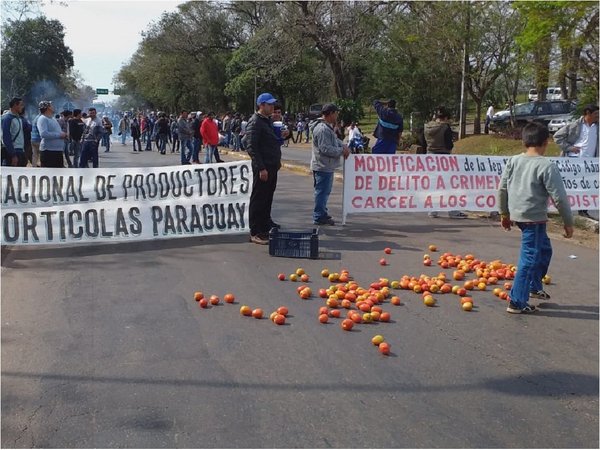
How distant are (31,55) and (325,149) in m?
45.2

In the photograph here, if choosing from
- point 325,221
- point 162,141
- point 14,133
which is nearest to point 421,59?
point 162,141

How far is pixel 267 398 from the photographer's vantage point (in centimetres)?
427

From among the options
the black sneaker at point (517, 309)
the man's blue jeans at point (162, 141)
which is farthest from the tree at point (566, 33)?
the black sneaker at point (517, 309)

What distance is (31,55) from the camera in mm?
49188

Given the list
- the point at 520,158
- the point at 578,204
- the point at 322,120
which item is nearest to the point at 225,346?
the point at 520,158

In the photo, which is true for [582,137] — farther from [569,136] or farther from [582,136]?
[569,136]

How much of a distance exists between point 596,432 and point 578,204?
8.33m

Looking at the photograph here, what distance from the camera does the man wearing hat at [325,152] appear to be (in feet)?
34.3

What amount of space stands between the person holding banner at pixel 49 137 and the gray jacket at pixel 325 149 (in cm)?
435

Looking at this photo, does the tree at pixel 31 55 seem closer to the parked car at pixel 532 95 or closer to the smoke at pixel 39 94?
the smoke at pixel 39 94

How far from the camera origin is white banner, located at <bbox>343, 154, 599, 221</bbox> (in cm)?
1097

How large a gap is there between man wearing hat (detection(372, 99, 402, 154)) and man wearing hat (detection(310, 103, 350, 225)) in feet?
6.04

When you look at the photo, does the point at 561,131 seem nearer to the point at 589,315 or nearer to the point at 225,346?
the point at 589,315

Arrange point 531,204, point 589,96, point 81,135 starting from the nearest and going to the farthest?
point 531,204 → point 81,135 → point 589,96
